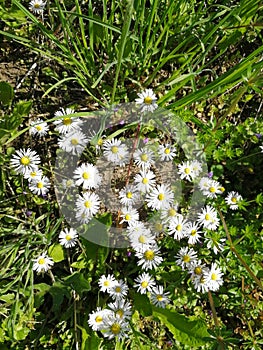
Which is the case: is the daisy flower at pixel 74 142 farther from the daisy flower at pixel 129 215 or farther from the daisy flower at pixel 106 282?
the daisy flower at pixel 106 282

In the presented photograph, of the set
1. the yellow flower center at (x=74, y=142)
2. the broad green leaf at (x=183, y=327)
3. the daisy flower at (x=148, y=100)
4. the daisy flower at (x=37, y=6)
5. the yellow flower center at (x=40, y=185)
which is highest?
the daisy flower at (x=37, y=6)

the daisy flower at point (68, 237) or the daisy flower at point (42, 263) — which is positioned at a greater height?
the daisy flower at point (68, 237)

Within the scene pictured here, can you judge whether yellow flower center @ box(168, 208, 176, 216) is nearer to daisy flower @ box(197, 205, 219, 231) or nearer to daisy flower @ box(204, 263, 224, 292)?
daisy flower @ box(197, 205, 219, 231)

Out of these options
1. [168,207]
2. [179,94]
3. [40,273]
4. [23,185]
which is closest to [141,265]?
[168,207]

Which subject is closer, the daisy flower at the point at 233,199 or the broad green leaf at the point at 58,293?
the broad green leaf at the point at 58,293

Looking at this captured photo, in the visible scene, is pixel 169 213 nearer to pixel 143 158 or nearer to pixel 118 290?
pixel 143 158

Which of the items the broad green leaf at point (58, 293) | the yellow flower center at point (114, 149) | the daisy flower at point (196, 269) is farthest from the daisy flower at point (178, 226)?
the broad green leaf at point (58, 293)

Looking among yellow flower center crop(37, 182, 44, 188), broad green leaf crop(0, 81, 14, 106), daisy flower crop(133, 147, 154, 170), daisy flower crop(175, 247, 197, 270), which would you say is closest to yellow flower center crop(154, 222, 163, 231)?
daisy flower crop(175, 247, 197, 270)
